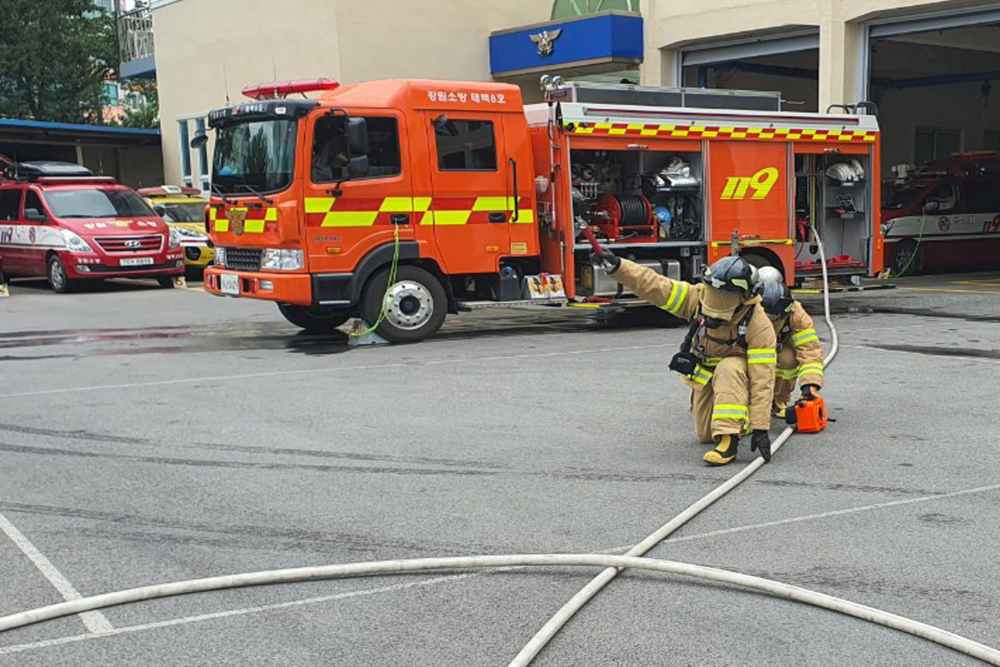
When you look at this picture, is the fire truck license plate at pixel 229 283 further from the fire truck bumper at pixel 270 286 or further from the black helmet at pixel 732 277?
the black helmet at pixel 732 277

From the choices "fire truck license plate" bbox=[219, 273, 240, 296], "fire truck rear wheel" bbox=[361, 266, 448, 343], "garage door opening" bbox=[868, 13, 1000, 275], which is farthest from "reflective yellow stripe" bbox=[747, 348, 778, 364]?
"garage door opening" bbox=[868, 13, 1000, 275]

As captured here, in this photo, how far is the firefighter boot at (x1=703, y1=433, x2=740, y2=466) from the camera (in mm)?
6219

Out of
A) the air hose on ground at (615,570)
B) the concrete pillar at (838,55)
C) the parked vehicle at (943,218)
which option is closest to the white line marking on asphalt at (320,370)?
the air hose on ground at (615,570)

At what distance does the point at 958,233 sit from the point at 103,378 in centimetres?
1700

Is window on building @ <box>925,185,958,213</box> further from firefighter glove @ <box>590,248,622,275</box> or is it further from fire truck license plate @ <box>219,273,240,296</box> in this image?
firefighter glove @ <box>590,248,622,275</box>

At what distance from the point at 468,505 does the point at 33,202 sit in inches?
641

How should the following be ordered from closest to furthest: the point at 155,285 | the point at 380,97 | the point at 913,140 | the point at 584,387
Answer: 1. the point at 584,387
2. the point at 380,97
3. the point at 155,285
4. the point at 913,140

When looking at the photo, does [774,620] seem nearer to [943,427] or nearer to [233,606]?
[233,606]

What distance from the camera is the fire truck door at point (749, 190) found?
13070mm

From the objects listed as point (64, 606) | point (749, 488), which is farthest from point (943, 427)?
point (64, 606)

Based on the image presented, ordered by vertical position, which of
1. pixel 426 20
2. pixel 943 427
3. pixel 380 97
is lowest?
pixel 943 427

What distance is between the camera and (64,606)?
404cm

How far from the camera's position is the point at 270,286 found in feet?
36.1

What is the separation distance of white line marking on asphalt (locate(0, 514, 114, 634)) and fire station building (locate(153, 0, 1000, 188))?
16.7 m
